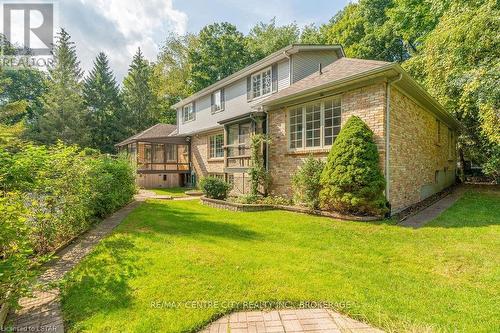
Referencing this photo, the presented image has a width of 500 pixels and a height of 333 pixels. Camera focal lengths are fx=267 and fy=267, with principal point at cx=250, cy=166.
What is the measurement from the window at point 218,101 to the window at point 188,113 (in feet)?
11.3

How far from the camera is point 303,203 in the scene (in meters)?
9.33

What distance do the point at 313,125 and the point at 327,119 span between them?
614 mm

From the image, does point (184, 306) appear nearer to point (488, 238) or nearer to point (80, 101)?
point (488, 238)

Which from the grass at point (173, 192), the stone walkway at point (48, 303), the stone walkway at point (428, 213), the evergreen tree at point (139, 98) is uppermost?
the evergreen tree at point (139, 98)

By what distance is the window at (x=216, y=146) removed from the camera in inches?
672

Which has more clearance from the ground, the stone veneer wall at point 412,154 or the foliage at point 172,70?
the foliage at point 172,70

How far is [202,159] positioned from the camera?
18906 mm

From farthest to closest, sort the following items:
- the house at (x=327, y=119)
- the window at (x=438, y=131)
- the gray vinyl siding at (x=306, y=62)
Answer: the gray vinyl siding at (x=306, y=62) → the window at (x=438, y=131) → the house at (x=327, y=119)

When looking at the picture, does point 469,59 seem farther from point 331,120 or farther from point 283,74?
point 283,74

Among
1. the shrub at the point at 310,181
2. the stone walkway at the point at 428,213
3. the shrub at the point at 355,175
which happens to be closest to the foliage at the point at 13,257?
the shrub at the point at 355,175

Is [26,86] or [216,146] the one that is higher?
[26,86]

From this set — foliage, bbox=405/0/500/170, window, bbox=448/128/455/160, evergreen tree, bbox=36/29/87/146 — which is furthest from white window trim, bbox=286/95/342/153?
evergreen tree, bbox=36/29/87/146

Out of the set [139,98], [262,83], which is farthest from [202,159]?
[139,98]

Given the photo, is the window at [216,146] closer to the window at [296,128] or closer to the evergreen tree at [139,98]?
the window at [296,128]
